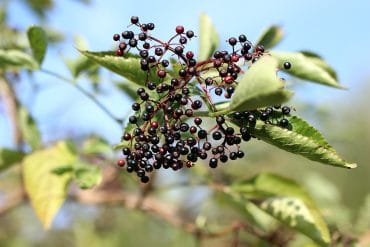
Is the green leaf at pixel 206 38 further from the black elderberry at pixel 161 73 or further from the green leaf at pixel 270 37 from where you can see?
the black elderberry at pixel 161 73

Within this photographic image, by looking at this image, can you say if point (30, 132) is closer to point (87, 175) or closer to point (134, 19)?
point (87, 175)

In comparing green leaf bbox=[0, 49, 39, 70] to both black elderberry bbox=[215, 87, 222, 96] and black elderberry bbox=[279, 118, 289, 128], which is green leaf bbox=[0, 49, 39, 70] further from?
black elderberry bbox=[279, 118, 289, 128]

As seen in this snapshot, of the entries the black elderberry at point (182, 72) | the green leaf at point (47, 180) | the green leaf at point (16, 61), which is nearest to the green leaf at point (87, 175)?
the green leaf at point (47, 180)

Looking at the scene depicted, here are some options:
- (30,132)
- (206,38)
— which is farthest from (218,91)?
(30,132)

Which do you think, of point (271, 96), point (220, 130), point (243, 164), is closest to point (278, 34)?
point (220, 130)

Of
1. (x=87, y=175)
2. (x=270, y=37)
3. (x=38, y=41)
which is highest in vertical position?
(x=270, y=37)

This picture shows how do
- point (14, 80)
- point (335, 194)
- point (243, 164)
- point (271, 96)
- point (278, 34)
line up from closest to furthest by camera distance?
1. point (271, 96)
2. point (278, 34)
3. point (14, 80)
4. point (335, 194)
5. point (243, 164)

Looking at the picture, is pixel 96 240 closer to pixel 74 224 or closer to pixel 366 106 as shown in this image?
pixel 74 224
